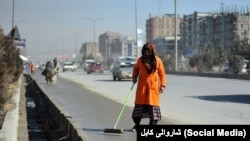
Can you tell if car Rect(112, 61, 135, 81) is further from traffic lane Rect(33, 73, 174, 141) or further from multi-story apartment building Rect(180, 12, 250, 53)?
multi-story apartment building Rect(180, 12, 250, 53)

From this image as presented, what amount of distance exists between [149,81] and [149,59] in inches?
16.9

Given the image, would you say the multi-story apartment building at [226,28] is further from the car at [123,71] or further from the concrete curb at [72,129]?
the concrete curb at [72,129]

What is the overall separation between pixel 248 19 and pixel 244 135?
107 metres

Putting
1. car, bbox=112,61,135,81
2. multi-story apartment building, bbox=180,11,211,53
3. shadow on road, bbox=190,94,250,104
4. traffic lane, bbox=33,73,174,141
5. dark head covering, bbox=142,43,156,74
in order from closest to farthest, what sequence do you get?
dark head covering, bbox=142,43,156,74
traffic lane, bbox=33,73,174,141
shadow on road, bbox=190,94,250,104
car, bbox=112,61,135,81
multi-story apartment building, bbox=180,11,211,53

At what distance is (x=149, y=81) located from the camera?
32.7ft

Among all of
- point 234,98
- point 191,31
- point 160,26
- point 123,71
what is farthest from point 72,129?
point 160,26

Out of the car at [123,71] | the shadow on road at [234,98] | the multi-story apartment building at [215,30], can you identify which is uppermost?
the multi-story apartment building at [215,30]

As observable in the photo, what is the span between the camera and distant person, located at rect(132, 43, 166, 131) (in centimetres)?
988

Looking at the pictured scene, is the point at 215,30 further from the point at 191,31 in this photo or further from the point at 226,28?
the point at 191,31

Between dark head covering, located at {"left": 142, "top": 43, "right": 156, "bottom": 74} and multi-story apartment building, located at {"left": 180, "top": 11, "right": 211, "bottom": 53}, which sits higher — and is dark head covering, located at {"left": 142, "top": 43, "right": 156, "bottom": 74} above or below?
below

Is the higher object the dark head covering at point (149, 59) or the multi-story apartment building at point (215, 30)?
the multi-story apartment building at point (215, 30)

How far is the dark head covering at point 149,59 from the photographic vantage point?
32.2 feet

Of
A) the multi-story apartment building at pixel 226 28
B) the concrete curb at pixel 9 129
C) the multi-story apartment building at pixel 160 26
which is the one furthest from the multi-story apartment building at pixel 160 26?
the concrete curb at pixel 9 129

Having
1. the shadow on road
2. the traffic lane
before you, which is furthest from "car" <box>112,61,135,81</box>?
the traffic lane
